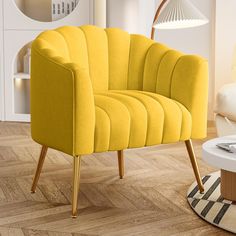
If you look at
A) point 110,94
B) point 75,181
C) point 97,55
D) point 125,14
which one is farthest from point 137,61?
point 125,14

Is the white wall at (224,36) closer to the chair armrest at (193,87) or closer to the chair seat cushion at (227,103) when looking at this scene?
the chair seat cushion at (227,103)

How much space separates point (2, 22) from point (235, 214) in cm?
282

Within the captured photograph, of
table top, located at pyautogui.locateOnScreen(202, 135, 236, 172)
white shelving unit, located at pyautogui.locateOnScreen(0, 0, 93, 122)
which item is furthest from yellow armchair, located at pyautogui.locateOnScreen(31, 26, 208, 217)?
white shelving unit, located at pyautogui.locateOnScreen(0, 0, 93, 122)

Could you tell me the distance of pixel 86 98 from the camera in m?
2.36

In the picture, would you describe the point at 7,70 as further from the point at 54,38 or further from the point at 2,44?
the point at 54,38

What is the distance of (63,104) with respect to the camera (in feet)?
7.90

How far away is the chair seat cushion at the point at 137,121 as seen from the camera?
2455mm

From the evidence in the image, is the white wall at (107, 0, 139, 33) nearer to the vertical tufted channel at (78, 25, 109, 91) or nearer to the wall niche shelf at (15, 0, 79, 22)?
the wall niche shelf at (15, 0, 79, 22)

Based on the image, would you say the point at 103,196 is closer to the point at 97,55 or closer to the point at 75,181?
the point at 75,181

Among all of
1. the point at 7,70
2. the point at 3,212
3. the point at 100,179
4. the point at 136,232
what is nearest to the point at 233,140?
the point at 136,232

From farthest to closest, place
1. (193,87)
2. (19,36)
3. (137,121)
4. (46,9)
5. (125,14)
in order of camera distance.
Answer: (46,9) < (19,36) < (125,14) < (193,87) < (137,121)

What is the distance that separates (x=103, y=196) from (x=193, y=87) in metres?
0.69

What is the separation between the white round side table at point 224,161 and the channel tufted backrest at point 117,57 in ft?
1.76

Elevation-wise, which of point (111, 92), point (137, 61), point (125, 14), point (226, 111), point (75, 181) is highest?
point (125, 14)
